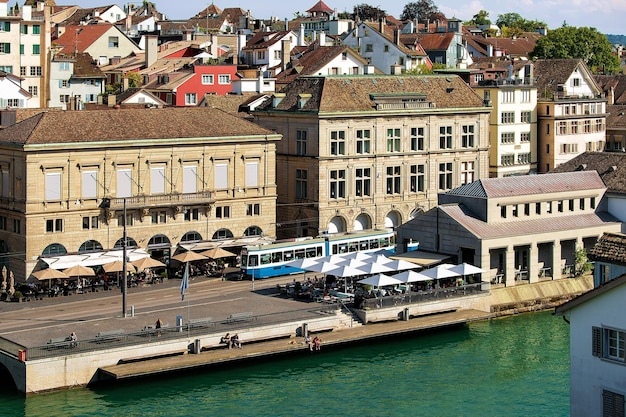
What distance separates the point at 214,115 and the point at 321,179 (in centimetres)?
951

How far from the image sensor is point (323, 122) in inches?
3765

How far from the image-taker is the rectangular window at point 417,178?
331 feet

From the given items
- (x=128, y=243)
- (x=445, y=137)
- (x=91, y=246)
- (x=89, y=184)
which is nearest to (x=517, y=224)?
(x=445, y=137)

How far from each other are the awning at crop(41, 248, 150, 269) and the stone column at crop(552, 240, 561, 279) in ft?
85.4

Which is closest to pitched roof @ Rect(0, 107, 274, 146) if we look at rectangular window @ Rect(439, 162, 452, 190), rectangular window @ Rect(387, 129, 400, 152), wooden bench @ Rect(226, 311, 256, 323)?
rectangular window @ Rect(387, 129, 400, 152)

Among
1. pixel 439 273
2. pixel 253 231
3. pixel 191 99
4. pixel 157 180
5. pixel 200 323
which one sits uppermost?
pixel 191 99

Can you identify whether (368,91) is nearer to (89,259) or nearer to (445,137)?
(445,137)

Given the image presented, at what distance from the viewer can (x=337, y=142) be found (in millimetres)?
96688

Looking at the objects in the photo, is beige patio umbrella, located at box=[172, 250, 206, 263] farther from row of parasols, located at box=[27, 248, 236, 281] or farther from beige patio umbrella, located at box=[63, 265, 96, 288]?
beige patio umbrella, located at box=[63, 265, 96, 288]

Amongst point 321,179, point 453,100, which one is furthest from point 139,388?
point 453,100

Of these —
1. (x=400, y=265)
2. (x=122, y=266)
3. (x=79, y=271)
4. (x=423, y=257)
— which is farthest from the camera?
(x=423, y=257)

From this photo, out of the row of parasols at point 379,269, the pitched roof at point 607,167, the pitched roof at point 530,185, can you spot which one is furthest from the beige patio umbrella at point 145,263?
the pitched roof at point 607,167

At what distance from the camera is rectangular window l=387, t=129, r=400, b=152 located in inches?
3912

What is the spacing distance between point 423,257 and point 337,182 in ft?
53.1
